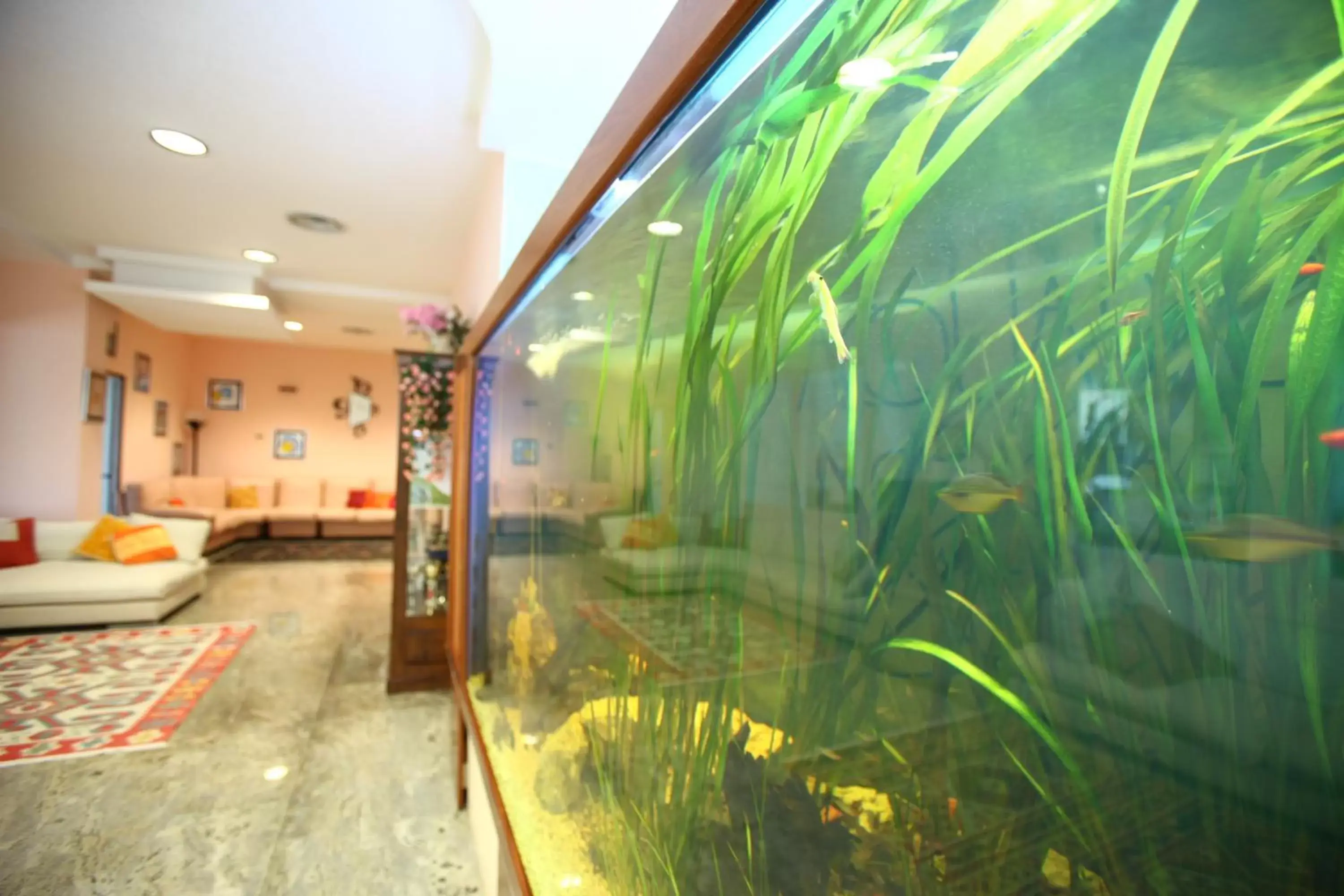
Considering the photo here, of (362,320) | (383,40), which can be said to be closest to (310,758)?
(383,40)

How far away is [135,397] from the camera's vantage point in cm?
675

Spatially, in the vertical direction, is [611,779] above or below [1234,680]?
below

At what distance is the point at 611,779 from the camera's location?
34.4 inches

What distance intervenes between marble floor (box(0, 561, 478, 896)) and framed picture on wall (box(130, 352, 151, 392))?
4.83m

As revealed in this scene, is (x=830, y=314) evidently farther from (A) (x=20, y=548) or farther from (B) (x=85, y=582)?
(A) (x=20, y=548)

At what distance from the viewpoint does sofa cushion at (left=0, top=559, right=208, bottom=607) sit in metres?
4.08

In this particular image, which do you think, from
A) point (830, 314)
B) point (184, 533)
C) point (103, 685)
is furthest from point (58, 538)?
point (830, 314)

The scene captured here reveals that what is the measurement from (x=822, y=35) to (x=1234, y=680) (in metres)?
0.46

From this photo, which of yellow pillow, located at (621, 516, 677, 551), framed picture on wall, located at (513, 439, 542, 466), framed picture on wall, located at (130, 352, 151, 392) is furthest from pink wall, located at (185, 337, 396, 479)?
yellow pillow, located at (621, 516, 677, 551)

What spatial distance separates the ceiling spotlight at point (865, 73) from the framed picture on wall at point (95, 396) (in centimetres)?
725

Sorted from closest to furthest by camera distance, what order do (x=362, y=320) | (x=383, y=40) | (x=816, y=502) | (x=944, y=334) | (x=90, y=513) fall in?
(x=944, y=334)
(x=816, y=502)
(x=383, y=40)
(x=90, y=513)
(x=362, y=320)

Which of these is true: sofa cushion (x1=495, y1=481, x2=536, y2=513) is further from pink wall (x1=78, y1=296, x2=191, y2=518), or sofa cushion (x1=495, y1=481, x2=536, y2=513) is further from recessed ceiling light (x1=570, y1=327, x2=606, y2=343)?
pink wall (x1=78, y1=296, x2=191, y2=518)

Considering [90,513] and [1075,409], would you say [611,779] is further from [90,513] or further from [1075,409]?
[90,513]

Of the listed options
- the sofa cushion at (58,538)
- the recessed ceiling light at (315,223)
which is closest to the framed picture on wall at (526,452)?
the recessed ceiling light at (315,223)
